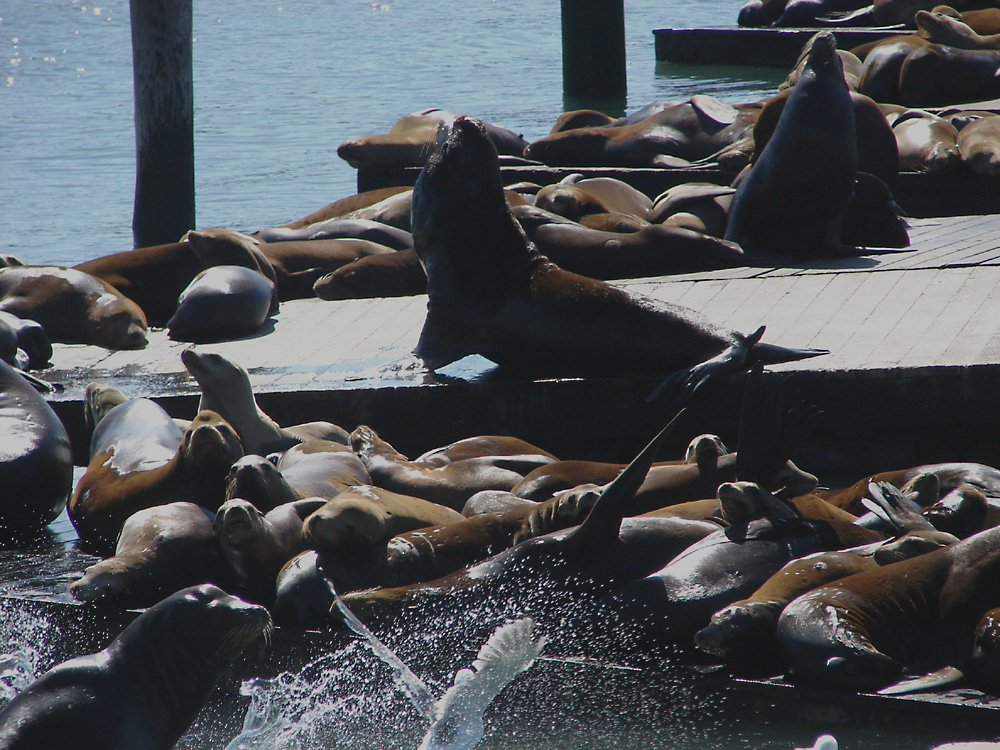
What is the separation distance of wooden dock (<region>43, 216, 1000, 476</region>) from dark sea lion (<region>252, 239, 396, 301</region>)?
1185mm

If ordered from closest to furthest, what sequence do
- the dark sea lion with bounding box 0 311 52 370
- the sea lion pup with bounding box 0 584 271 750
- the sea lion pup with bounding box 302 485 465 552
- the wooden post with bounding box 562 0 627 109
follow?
the sea lion pup with bounding box 0 584 271 750, the sea lion pup with bounding box 302 485 465 552, the dark sea lion with bounding box 0 311 52 370, the wooden post with bounding box 562 0 627 109

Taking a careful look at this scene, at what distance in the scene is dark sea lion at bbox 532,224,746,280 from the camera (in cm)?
741

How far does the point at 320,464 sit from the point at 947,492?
7.28 feet

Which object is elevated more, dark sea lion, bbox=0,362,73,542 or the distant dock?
the distant dock

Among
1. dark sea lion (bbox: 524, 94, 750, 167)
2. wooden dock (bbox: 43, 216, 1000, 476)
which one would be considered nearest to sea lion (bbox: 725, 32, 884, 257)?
wooden dock (bbox: 43, 216, 1000, 476)

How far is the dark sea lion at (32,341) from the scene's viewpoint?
256 inches

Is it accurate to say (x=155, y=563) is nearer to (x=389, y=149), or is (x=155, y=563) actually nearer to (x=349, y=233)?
(x=349, y=233)

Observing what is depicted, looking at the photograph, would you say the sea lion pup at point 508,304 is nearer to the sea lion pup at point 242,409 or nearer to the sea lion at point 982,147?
the sea lion pup at point 242,409

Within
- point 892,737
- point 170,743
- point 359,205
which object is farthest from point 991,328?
point 359,205

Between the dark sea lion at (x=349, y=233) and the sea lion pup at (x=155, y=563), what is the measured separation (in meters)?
4.73

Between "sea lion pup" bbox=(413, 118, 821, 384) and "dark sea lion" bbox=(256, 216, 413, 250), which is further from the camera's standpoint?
"dark sea lion" bbox=(256, 216, 413, 250)

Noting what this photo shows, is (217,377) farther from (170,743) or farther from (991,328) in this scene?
(991,328)

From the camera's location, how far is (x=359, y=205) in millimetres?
9906

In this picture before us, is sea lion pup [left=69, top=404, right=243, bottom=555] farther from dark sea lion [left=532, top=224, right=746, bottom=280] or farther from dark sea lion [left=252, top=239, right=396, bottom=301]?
dark sea lion [left=252, top=239, right=396, bottom=301]
